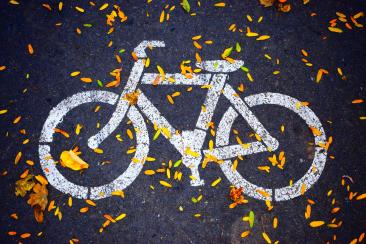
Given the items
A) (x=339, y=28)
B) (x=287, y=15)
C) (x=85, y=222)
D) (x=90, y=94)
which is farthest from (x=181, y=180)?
(x=339, y=28)

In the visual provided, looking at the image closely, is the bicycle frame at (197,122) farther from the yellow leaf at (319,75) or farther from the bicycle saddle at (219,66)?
the yellow leaf at (319,75)

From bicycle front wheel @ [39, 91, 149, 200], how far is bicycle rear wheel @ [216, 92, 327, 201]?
3.22 ft

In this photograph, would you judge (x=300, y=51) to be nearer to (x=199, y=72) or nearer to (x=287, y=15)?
(x=287, y=15)

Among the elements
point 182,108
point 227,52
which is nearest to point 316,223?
point 182,108

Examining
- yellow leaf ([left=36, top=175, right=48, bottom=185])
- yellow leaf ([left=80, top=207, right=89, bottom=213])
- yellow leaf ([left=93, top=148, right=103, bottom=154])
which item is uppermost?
yellow leaf ([left=93, top=148, right=103, bottom=154])

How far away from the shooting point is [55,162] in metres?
Result: 3.25

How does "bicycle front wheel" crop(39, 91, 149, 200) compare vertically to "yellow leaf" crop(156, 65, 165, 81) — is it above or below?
below

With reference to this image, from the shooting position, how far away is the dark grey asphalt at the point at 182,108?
3178 millimetres

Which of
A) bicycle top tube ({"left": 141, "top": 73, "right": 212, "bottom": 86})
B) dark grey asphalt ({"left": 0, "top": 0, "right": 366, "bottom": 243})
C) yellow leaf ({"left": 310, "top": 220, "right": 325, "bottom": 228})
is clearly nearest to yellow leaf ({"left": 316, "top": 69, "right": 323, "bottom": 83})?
dark grey asphalt ({"left": 0, "top": 0, "right": 366, "bottom": 243})

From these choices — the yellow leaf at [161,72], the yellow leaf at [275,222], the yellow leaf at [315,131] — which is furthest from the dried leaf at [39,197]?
the yellow leaf at [315,131]

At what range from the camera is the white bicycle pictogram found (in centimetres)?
322

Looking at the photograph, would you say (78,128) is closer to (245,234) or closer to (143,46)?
(143,46)

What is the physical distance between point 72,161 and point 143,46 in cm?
171

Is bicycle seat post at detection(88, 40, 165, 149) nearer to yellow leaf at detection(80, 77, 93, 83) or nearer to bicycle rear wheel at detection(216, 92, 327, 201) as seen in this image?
yellow leaf at detection(80, 77, 93, 83)
